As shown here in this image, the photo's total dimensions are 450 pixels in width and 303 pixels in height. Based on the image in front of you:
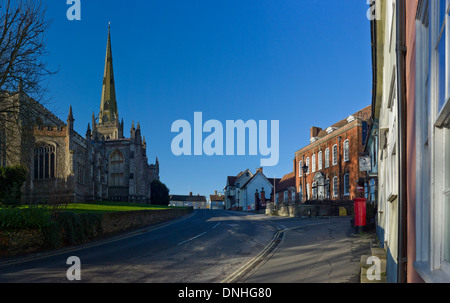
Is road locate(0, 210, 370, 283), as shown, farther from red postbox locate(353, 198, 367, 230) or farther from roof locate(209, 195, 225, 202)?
roof locate(209, 195, 225, 202)

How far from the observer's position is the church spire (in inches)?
3725

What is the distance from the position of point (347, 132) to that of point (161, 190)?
139 feet

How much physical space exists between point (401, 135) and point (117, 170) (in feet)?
230

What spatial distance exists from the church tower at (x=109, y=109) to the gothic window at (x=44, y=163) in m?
45.4

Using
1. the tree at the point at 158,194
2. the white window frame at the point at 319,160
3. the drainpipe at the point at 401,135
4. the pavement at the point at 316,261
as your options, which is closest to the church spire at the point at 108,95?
the tree at the point at 158,194

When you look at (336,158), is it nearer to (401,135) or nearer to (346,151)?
(346,151)

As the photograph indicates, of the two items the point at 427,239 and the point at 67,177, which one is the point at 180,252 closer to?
the point at 427,239

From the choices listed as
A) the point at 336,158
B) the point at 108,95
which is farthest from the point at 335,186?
the point at 108,95

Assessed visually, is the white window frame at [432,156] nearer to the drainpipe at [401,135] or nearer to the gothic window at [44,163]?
the drainpipe at [401,135]

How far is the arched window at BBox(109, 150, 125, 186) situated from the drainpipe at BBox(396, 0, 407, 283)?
69.5 metres

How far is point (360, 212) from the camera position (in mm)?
17312

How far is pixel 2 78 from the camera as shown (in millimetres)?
17531

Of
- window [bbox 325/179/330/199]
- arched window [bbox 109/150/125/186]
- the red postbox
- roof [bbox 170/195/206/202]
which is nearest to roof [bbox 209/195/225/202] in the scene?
roof [bbox 170/195/206/202]

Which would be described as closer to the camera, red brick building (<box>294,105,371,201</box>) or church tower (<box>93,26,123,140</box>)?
red brick building (<box>294,105,371,201</box>)
